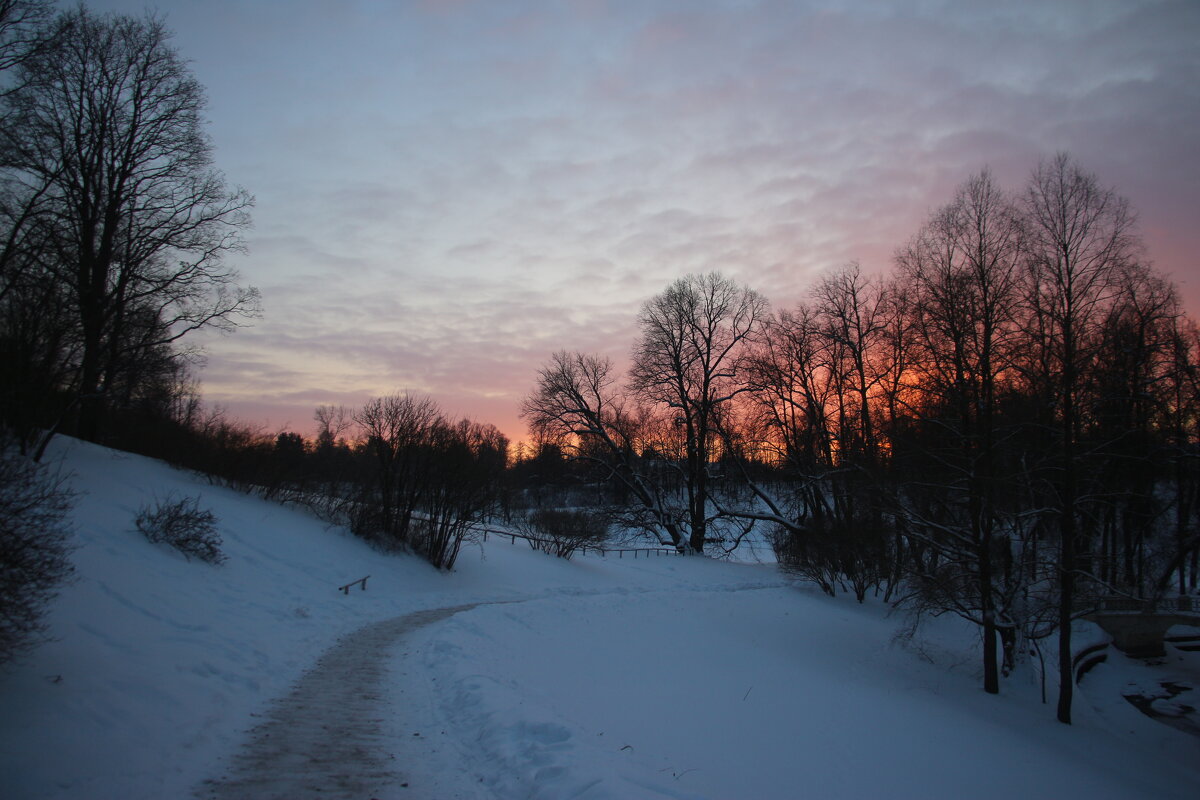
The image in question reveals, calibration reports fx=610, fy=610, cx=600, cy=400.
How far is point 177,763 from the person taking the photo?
538cm

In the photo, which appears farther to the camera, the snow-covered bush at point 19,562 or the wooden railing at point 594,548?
the wooden railing at point 594,548

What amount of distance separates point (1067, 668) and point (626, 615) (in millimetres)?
10518

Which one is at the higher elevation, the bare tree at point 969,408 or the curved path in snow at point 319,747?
the bare tree at point 969,408

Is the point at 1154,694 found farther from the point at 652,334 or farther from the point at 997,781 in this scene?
the point at 652,334

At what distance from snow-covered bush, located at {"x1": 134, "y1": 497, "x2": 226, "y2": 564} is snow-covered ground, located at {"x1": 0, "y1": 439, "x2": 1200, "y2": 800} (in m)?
0.38

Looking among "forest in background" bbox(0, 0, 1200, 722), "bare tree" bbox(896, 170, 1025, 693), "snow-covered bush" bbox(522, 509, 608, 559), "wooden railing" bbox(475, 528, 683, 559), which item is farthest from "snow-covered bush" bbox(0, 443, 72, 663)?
"snow-covered bush" bbox(522, 509, 608, 559)

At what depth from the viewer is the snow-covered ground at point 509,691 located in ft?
18.6

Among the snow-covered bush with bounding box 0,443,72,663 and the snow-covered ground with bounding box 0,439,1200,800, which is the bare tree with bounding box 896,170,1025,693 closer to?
the snow-covered ground with bounding box 0,439,1200,800

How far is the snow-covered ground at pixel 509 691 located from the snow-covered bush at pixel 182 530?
381 millimetres

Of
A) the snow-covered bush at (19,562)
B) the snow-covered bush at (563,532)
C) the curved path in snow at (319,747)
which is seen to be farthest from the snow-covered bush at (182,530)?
the snow-covered bush at (563,532)

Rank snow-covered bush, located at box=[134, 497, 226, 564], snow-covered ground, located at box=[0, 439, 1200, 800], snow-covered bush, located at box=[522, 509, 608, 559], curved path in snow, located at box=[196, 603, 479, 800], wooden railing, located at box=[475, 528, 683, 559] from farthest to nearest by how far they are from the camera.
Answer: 1. wooden railing, located at box=[475, 528, 683, 559]
2. snow-covered bush, located at box=[522, 509, 608, 559]
3. snow-covered bush, located at box=[134, 497, 226, 564]
4. snow-covered ground, located at box=[0, 439, 1200, 800]
5. curved path in snow, located at box=[196, 603, 479, 800]

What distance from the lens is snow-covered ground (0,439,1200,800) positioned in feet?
18.6

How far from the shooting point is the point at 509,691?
8797mm

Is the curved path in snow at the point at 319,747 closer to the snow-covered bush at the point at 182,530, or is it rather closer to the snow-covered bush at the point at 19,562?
the snow-covered bush at the point at 19,562
